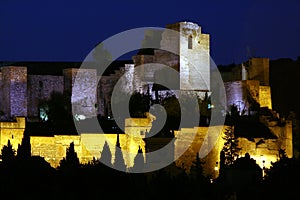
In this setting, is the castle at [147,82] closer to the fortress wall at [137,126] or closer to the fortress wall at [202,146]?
the fortress wall at [137,126]

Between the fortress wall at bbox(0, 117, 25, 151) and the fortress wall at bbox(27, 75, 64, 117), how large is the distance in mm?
7789

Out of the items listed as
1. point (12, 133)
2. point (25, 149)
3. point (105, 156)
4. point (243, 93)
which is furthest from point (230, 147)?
point (243, 93)

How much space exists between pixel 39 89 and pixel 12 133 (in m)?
8.76

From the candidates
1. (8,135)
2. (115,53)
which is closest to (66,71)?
(115,53)

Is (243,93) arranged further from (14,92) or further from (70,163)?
(70,163)

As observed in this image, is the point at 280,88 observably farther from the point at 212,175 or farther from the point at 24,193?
the point at 24,193

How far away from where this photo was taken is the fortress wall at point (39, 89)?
154 feet

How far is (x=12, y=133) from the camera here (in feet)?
126

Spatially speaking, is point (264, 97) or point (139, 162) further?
point (264, 97)

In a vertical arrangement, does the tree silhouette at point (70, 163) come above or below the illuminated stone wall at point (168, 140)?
below

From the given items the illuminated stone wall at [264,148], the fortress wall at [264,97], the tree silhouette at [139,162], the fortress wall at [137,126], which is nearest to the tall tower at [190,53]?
the fortress wall at [264,97]

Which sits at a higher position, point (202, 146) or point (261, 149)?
point (202, 146)

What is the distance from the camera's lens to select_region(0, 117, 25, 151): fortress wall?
1497 inches

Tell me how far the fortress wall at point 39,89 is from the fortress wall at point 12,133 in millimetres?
7789
